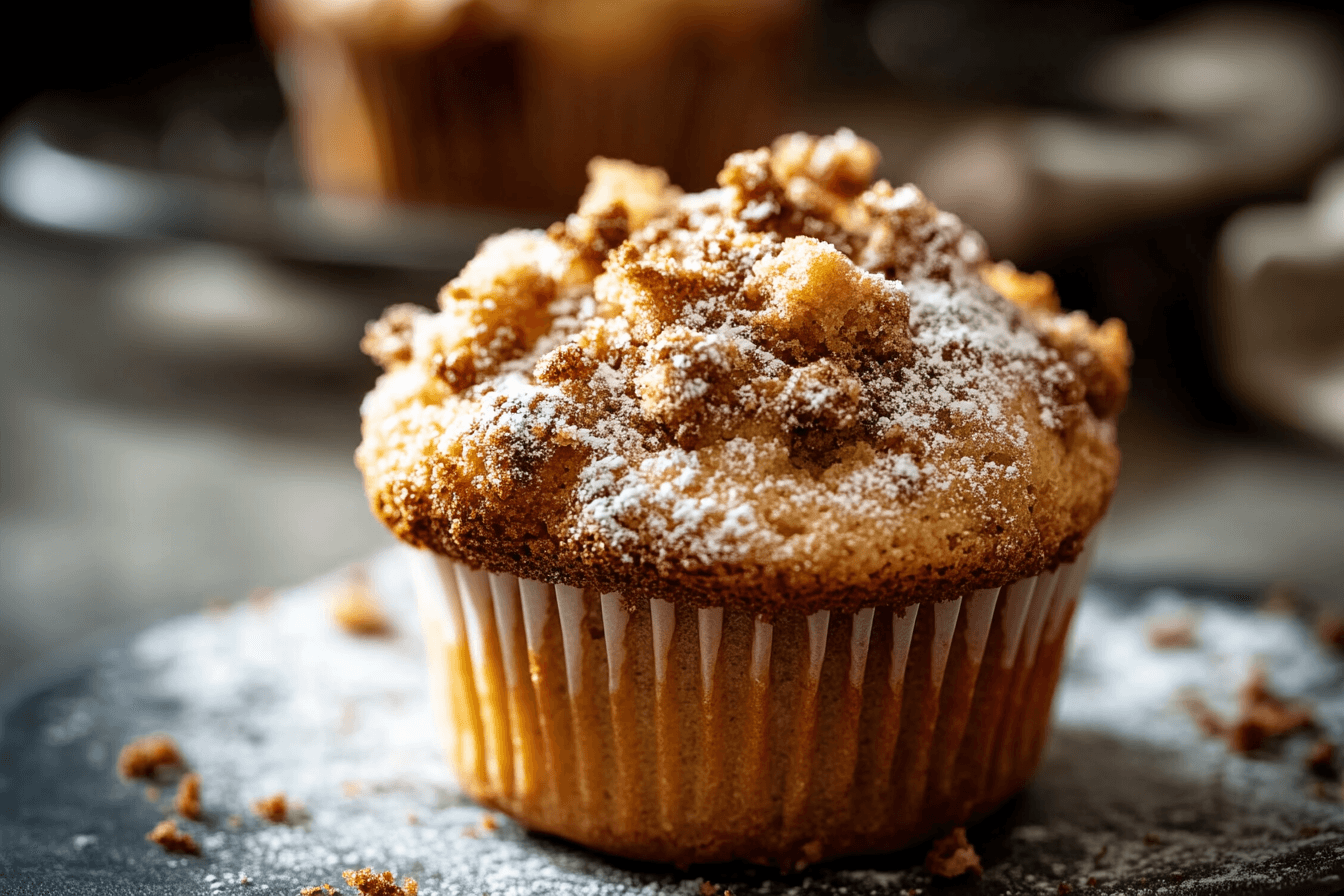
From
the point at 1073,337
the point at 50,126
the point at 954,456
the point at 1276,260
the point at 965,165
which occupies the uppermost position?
the point at 50,126

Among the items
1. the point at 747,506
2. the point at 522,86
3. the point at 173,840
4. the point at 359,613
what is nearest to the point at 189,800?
the point at 173,840

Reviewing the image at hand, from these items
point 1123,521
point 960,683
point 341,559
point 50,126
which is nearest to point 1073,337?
point 960,683

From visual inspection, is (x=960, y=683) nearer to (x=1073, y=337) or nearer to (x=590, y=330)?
(x=1073, y=337)

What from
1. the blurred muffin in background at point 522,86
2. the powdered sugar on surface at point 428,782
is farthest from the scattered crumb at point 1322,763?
the blurred muffin in background at point 522,86

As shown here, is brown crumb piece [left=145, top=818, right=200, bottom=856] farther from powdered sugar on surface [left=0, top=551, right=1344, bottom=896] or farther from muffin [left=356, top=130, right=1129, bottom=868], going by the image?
muffin [left=356, top=130, right=1129, bottom=868]

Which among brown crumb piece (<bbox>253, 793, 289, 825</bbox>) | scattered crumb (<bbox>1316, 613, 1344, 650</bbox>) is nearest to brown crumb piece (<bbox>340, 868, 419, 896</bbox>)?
brown crumb piece (<bbox>253, 793, 289, 825</bbox>)

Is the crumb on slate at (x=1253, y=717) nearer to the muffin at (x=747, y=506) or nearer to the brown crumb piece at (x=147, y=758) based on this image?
the muffin at (x=747, y=506)
